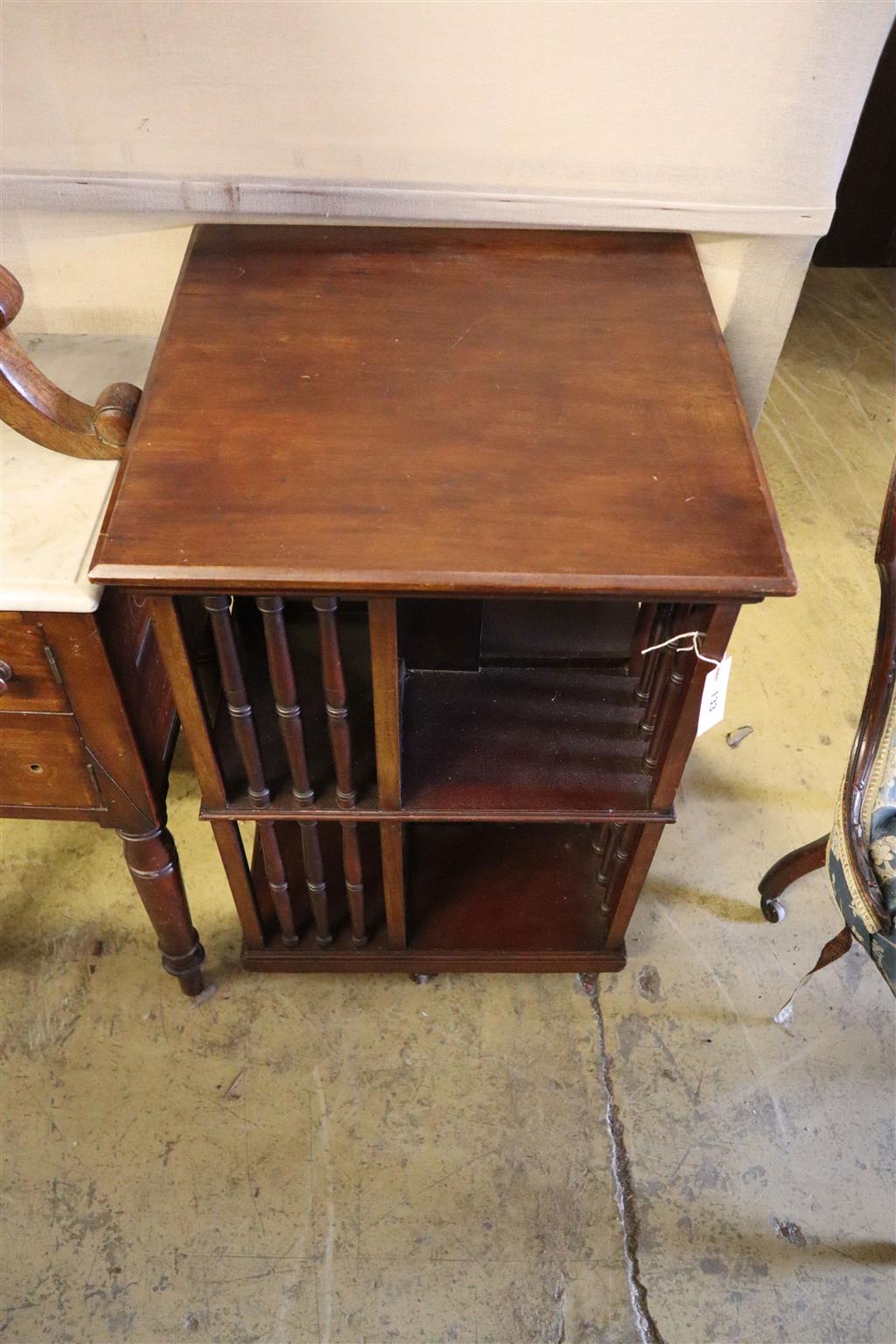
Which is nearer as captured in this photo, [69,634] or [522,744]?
[69,634]

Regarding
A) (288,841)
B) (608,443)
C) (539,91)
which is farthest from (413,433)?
(288,841)

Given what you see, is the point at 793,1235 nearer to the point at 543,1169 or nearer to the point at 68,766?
the point at 543,1169

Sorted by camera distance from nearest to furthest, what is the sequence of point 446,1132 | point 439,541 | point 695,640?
point 439,541 < point 695,640 < point 446,1132

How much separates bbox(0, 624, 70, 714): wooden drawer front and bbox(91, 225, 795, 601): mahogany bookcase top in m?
0.16

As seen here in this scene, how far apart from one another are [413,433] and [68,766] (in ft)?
1.77

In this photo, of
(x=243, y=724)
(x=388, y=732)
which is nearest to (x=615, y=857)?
(x=388, y=732)

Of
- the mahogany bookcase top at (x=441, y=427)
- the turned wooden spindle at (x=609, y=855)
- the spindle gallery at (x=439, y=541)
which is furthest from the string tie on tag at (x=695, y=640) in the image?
the turned wooden spindle at (x=609, y=855)

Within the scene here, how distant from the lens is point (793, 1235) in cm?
131

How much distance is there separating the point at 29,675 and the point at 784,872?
3.62 ft

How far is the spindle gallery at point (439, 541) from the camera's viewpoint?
91cm

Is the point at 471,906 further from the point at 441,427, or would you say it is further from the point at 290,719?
the point at 441,427

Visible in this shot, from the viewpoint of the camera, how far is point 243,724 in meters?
1.09

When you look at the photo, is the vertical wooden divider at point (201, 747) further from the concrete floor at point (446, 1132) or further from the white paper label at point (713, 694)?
the white paper label at point (713, 694)

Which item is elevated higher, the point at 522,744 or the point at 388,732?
the point at 388,732
